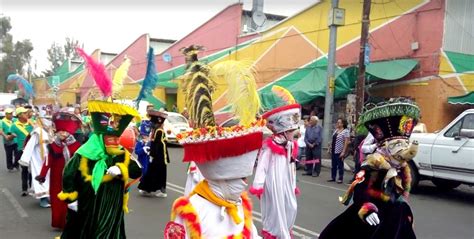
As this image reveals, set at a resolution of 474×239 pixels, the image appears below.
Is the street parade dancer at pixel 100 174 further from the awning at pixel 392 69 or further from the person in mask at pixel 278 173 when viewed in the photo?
the awning at pixel 392 69

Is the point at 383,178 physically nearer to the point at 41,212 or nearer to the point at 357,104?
the point at 41,212

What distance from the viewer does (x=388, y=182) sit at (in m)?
4.71

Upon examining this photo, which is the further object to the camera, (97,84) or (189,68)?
(97,84)

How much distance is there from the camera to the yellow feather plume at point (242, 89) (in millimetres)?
3115

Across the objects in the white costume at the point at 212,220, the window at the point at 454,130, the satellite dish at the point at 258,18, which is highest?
the satellite dish at the point at 258,18

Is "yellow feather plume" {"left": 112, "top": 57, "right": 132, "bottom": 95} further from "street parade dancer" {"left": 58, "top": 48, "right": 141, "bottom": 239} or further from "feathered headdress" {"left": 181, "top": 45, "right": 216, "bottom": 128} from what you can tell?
"feathered headdress" {"left": 181, "top": 45, "right": 216, "bottom": 128}

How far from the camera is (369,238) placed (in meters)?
4.68

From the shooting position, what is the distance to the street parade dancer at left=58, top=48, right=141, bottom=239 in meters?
5.16

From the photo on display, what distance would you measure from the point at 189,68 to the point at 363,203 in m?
2.40

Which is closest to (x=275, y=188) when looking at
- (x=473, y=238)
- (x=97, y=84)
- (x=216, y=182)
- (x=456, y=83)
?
(x=97, y=84)

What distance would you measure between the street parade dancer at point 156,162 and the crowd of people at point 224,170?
7.17ft

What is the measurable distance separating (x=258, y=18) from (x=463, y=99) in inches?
497

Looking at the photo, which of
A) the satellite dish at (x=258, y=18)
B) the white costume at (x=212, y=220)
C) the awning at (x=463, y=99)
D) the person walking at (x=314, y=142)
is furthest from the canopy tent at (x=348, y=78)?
the white costume at (x=212, y=220)

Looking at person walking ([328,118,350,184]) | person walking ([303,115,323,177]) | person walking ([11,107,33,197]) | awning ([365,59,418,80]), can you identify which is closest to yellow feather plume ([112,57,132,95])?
person walking ([11,107,33,197])
